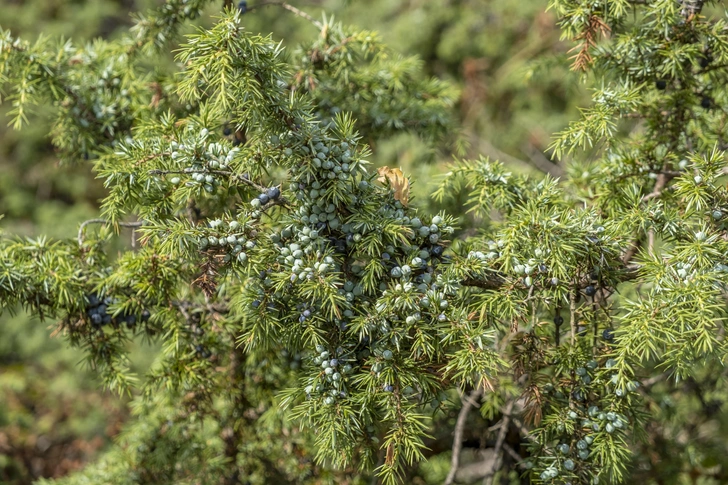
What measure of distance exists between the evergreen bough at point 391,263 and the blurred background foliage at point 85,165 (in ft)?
6.59

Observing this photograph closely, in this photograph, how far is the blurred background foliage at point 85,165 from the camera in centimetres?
393

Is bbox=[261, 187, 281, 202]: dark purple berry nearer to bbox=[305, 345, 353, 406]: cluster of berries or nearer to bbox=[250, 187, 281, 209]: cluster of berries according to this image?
bbox=[250, 187, 281, 209]: cluster of berries

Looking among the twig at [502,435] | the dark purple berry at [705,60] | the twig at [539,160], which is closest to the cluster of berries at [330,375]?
the twig at [502,435]

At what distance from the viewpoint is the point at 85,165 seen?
203 inches

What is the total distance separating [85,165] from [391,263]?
462 centimetres

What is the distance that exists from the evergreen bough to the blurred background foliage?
2.01 m

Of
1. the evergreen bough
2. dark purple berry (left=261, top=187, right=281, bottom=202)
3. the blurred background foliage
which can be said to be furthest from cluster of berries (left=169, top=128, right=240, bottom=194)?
the blurred background foliage

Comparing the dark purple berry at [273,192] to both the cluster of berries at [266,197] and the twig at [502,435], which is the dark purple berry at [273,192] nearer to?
the cluster of berries at [266,197]

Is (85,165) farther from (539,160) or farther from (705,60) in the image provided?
(705,60)

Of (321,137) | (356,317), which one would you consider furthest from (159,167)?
(356,317)

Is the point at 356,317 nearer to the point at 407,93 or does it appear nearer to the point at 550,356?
the point at 550,356

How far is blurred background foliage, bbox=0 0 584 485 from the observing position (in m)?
3.93

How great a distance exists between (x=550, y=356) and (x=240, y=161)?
0.84 meters

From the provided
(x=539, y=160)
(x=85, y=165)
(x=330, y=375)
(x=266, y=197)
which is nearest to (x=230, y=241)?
(x=266, y=197)
